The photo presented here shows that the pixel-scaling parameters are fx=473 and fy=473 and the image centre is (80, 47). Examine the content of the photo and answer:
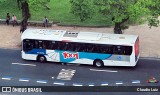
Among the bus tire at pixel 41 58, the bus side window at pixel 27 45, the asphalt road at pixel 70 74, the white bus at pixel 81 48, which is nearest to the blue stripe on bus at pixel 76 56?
the white bus at pixel 81 48

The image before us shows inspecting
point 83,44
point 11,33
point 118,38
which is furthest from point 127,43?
point 11,33

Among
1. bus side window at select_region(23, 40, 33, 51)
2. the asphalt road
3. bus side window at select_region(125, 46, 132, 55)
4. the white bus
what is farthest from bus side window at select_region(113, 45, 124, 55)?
bus side window at select_region(23, 40, 33, 51)

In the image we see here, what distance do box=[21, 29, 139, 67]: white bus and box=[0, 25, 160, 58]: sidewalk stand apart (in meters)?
3.45

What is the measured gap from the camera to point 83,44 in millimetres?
40906

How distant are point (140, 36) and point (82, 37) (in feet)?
27.6

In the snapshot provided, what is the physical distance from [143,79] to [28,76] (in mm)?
9550

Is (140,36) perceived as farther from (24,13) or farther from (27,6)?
(24,13)

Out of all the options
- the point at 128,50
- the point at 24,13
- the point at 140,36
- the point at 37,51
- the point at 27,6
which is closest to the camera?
the point at 128,50

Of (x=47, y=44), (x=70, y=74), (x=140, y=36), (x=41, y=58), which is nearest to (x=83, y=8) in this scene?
(x=47, y=44)

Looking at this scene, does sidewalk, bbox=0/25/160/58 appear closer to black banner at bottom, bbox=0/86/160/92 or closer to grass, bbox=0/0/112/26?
grass, bbox=0/0/112/26

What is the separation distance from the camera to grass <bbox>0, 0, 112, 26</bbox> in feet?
164

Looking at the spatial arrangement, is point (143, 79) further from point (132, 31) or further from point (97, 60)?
point (132, 31)

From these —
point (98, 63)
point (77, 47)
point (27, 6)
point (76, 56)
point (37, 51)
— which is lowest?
point (98, 63)

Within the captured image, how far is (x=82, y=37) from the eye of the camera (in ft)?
135
